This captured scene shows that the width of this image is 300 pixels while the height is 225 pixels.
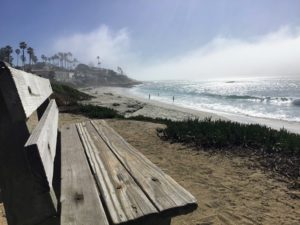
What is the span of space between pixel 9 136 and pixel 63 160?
1.07 m

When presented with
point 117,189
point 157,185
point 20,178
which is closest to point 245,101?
point 157,185

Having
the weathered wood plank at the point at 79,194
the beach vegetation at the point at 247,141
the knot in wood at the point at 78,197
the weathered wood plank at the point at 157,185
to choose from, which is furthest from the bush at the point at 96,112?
the knot in wood at the point at 78,197

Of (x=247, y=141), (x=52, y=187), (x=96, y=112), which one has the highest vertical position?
(x=52, y=187)

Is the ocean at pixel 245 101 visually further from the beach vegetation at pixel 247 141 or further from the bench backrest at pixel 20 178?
the bench backrest at pixel 20 178

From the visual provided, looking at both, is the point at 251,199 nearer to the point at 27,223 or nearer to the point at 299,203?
the point at 299,203

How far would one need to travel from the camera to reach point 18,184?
51.4 inches

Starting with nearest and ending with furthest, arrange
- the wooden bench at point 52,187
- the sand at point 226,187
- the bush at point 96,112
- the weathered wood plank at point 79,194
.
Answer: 1. the wooden bench at point 52,187
2. the weathered wood plank at point 79,194
3. the sand at point 226,187
4. the bush at point 96,112

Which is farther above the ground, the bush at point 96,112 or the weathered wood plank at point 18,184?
the weathered wood plank at point 18,184

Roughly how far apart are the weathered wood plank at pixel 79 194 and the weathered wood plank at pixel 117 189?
48 millimetres

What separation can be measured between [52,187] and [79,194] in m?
0.14

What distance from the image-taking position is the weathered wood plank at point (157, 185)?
155 cm

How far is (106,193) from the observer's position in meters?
1.67

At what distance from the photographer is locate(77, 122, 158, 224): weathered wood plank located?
145cm

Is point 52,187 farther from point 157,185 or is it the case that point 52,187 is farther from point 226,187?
point 226,187
